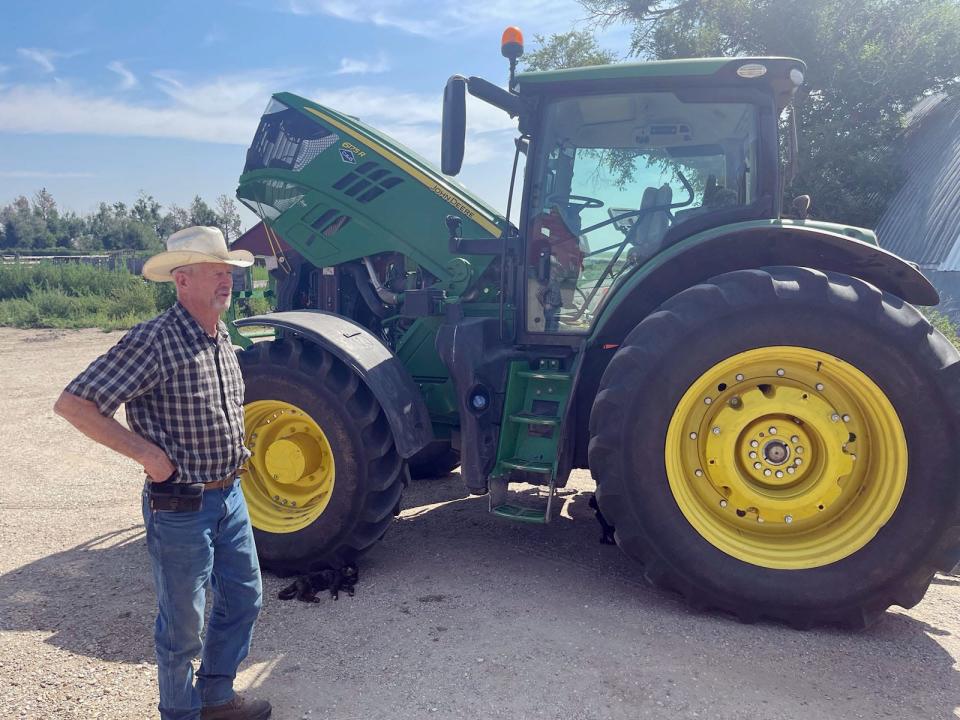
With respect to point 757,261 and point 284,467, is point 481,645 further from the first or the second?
point 757,261

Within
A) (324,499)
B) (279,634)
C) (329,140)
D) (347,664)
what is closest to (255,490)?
(324,499)

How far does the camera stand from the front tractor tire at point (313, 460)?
3.82m

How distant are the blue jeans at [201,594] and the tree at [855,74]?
15698mm

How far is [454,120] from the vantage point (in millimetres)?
3717

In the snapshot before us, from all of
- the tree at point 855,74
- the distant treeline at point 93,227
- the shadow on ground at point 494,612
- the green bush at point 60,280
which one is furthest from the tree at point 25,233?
the shadow on ground at point 494,612

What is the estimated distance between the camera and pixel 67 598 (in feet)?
12.2

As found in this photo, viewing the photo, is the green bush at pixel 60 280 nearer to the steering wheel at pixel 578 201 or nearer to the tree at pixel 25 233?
the steering wheel at pixel 578 201

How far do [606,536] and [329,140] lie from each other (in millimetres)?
3040

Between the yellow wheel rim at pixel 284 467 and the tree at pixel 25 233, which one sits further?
the tree at pixel 25 233

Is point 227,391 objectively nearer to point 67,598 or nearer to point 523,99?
point 67,598

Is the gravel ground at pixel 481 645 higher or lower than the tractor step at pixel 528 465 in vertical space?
lower

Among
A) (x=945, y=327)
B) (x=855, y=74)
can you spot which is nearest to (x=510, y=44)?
(x=945, y=327)

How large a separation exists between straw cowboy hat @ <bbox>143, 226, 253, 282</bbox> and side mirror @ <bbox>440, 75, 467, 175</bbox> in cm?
146

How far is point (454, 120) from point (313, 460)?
1.93m
